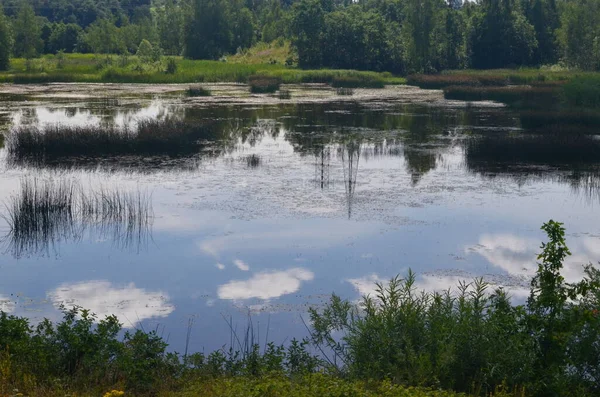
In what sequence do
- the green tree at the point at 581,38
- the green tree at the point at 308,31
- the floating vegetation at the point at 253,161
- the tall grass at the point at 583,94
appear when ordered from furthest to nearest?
the green tree at the point at 308,31 → the green tree at the point at 581,38 → the tall grass at the point at 583,94 → the floating vegetation at the point at 253,161

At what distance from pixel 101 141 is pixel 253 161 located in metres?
5.20

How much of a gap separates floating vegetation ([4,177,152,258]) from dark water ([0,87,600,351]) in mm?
104

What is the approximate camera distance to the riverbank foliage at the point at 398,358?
787cm

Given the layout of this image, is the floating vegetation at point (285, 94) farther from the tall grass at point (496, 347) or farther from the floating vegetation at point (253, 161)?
the tall grass at point (496, 347)

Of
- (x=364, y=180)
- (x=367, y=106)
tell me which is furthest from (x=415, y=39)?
(x=364, y=180)

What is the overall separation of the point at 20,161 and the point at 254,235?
393 inches

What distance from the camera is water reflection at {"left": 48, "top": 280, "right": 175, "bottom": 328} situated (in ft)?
37.6

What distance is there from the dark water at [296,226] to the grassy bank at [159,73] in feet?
98.8

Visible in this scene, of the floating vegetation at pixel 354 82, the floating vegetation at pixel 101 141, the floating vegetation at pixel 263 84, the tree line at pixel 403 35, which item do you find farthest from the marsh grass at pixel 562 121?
the tree line at pixel 403 35

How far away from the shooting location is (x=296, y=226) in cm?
1606

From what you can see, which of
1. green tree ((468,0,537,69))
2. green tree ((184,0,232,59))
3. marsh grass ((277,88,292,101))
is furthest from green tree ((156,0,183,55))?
marsh grass ((277,88,292,101))

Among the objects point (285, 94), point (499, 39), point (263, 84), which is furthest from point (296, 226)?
point (499, 39)

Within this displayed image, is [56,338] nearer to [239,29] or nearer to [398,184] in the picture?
[398,184]

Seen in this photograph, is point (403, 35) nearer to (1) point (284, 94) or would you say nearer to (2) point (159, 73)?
(2) point (159, 73)
